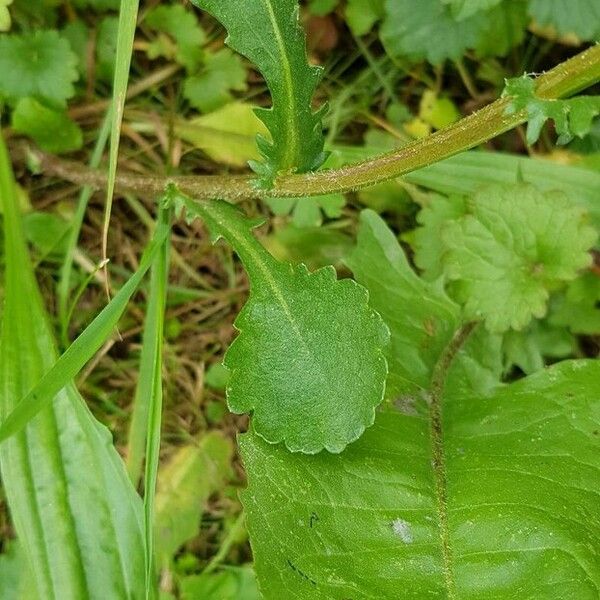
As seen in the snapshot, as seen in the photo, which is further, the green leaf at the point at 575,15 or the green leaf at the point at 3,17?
the green leaf at the point at 575,15

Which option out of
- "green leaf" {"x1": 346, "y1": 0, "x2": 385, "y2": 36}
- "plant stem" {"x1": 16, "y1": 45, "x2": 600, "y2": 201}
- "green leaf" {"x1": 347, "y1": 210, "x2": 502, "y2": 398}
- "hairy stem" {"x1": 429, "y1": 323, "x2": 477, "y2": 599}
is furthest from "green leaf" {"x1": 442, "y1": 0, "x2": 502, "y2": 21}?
"hairy stem" {"x1": 429, "y1": 323, "x2": 477, "y2": 599}

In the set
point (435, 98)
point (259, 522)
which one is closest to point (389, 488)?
point (259, 522)

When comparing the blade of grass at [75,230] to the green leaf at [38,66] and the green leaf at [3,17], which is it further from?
the green leaf at [3,17]

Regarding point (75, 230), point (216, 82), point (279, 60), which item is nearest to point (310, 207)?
point (216, 82)

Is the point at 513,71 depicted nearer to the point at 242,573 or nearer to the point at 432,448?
the point at 432,448

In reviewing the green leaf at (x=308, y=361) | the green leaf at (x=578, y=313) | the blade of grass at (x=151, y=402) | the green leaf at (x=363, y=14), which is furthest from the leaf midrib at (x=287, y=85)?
the green leaf at (x=578, y=313)

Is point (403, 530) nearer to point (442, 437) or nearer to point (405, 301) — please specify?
point (442, 437)
